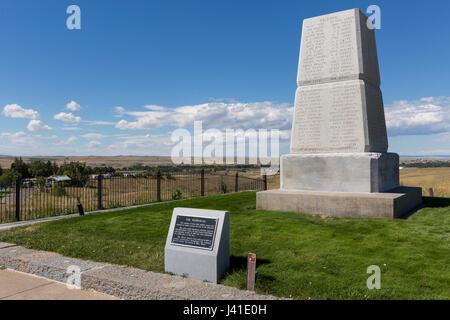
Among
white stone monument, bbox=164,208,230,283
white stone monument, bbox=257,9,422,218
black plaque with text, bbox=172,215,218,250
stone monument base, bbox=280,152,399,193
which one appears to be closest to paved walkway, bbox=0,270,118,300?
white stone monument, bbox=164,208,230,283

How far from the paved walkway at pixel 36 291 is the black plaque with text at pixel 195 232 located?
1277 millimetres

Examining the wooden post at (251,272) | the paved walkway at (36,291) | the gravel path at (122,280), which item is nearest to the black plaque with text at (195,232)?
the gravel path at (122,280)

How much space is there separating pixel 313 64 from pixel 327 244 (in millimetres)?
6100

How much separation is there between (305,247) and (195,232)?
7.02 ft

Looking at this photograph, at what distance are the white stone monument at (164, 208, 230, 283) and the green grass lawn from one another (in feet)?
0.89

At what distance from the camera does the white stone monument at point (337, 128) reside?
9.06m

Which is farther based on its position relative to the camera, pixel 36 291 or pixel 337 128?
pixel 337 128

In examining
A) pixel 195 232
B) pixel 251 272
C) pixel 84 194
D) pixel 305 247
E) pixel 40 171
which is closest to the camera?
pixel 251 272

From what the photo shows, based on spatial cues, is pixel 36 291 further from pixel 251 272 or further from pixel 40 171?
pixel 40 171

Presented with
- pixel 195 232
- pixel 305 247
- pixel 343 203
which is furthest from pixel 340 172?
pixel 195 232

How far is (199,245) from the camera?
506cm

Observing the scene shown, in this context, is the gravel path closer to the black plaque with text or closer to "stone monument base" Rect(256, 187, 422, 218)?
the black plaque with text

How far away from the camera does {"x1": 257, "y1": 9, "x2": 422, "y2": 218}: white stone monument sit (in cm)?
906
